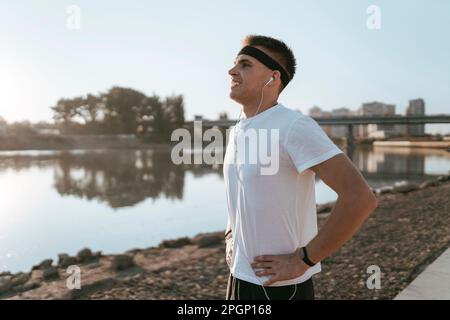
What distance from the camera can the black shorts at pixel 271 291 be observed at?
6.40 ft

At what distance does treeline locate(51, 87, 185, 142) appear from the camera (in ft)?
252

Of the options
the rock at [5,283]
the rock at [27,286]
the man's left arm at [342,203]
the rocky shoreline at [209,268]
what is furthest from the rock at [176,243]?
the man's left arm at [342,203]

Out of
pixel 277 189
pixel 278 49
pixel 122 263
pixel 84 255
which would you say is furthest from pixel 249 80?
pixel 84 255

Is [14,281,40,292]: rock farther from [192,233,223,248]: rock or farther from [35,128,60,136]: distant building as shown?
[35,128,60,136]: distant building

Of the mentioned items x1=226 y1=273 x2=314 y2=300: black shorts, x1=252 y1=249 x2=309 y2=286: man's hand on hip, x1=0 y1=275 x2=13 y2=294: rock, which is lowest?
x1=0 y1=275 x2=13 y2=294: rock

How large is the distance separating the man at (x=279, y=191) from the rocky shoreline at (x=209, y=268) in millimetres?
3781

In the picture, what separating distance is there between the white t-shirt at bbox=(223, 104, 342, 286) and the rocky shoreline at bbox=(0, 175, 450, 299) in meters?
3.80

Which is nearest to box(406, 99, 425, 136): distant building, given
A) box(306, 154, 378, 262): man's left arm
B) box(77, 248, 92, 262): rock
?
box(77, 248, 92, 262): rock

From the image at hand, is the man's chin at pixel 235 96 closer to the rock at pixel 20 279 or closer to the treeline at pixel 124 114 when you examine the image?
the rock at pixel 20 279

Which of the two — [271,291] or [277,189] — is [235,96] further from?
[271,291]

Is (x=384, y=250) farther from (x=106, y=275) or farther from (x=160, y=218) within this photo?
(x=160, y=218)

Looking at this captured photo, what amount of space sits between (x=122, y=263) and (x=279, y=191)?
25.5 ft

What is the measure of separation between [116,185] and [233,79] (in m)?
28.6

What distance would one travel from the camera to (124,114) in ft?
251
